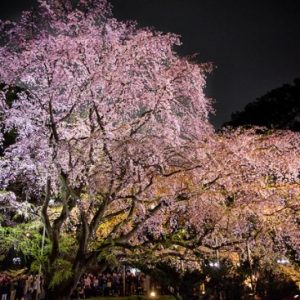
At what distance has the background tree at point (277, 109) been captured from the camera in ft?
84.6

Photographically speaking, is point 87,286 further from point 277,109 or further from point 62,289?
point 277,109

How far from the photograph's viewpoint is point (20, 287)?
1661cm

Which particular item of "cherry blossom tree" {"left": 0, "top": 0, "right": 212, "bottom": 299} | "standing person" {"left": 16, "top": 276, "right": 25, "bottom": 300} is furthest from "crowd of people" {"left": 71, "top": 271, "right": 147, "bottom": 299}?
"cherry blossom tree" {"left": 0, "top": 0, "right": 212, "bottom": 299}

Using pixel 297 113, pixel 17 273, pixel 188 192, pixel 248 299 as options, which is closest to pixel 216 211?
pixel 188 192

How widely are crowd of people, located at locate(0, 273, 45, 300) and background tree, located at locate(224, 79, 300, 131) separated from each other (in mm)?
17634

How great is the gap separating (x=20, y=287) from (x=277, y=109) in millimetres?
19830

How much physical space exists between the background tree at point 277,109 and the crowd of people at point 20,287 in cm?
1763

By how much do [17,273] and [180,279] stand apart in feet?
33.4

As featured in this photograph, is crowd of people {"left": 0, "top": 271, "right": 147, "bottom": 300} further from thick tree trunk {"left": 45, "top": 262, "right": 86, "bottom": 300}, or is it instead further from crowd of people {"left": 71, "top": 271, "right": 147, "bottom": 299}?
thick tree trunk {"left": 45, "top": 262, "right": 86, "bottom": 300}

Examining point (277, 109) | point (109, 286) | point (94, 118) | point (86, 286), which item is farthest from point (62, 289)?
point (277, 109)

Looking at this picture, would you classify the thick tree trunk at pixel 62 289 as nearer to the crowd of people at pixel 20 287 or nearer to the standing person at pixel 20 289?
the crowd of people at pixel 20 287

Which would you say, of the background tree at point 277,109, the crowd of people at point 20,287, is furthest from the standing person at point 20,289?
the background tree at point 277,109

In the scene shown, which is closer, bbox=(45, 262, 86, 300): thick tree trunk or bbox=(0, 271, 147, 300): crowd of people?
bbox=(45, 262, 86, 300): thick tree trunk

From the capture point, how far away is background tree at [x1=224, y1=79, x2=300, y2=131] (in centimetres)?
2580
